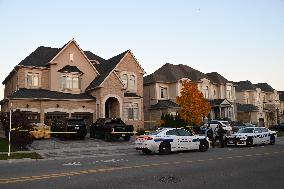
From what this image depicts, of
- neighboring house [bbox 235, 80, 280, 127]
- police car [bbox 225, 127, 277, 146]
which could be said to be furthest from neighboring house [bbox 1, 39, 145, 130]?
neighboring house [bbox 235, 80, 280, 127]

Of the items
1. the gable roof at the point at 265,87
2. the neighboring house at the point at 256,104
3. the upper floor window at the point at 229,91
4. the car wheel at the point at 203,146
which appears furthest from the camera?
the gable roof at the point at 265,87

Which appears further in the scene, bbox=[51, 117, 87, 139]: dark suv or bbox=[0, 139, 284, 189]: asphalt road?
bbox=[51, 117, 87, 139]: dark suv

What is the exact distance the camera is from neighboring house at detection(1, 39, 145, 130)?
3512 cm

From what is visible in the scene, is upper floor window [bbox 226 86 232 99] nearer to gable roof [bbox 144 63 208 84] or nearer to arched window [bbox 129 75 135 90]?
gable roof [bbox 144 63 208 84]

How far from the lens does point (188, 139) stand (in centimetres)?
2069

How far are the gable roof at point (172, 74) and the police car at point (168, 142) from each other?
28.9m

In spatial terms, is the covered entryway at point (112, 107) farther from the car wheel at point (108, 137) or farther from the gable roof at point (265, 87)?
the gable roof at point (265, 87)

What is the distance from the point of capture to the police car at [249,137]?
81.1 ft

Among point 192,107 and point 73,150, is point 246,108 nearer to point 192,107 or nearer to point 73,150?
point 192,107

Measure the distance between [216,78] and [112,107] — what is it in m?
23.8

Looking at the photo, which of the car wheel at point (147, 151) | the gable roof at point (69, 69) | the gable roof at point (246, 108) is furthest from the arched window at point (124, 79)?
the gable roof at point (246, 108)

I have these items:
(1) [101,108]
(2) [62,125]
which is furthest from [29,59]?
(2) [62,125]

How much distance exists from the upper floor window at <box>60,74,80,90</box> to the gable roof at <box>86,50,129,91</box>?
53.8 inches

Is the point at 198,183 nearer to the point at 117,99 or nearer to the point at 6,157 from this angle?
the point at 6,157
